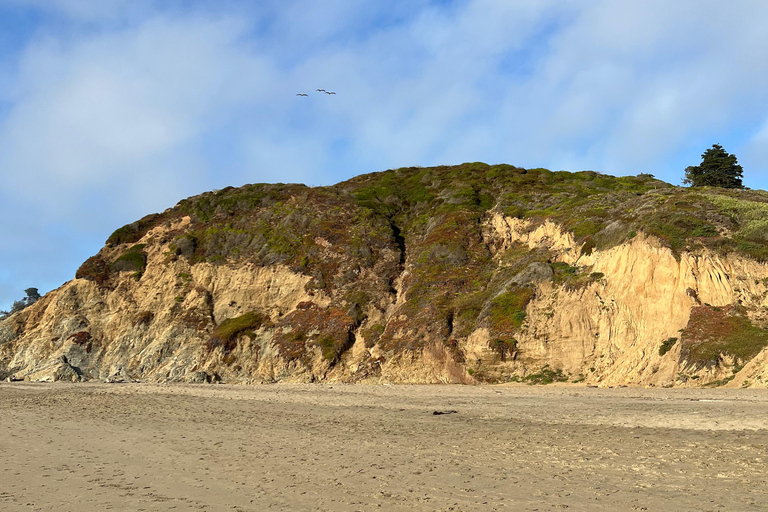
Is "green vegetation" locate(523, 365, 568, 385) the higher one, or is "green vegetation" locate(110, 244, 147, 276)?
"green vegetation" locate(110, 244, 147, 276)

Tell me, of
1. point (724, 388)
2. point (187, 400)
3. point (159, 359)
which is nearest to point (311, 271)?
point (159, 359)

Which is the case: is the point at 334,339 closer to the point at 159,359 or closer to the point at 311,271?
the point at 311,271

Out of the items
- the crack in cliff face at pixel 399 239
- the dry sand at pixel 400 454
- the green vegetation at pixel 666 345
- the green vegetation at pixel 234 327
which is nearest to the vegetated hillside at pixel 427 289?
the green vegetation at pixel 666 345

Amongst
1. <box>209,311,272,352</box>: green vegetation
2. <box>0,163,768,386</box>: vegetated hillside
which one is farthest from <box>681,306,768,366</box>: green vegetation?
<box>209,311,272,352</box>: green vegetation

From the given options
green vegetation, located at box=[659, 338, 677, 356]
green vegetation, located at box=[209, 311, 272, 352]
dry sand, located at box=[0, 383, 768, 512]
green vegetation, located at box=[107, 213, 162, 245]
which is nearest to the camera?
dry sand, located at box=[0, 383, 768, 512]

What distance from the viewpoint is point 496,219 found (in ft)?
170

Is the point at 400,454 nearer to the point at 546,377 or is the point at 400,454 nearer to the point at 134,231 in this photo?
the point at 546,377

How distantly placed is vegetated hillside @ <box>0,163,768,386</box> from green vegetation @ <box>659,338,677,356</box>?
0.07 metres

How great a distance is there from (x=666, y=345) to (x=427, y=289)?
18414 mm

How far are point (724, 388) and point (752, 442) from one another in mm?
12637

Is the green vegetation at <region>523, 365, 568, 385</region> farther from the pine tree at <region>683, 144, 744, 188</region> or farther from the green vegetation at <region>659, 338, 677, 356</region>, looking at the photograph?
the pine tree at <region>683, 144, 744, 188</region>

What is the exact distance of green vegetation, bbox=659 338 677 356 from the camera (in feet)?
97.5

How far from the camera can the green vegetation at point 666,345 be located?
2972 centimetres

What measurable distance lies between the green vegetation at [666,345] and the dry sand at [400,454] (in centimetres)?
507
